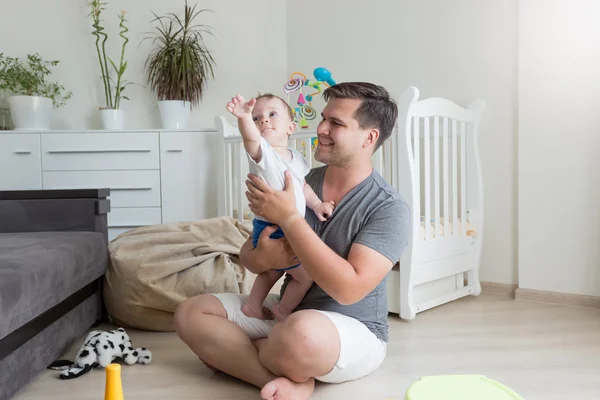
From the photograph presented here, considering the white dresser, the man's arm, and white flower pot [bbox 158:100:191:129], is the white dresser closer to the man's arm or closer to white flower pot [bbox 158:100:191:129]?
white flower pot [bbox 158:100:191:129]

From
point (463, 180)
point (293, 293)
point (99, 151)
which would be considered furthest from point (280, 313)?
point (99, 151)

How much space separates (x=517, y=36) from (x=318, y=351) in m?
2.08

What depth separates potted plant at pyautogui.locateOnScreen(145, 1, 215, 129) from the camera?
3.62m

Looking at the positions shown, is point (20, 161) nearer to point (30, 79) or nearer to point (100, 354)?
point (30, 79)

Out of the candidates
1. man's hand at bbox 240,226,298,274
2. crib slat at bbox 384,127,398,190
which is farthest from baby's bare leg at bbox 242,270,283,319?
crib slat at bbox 384,127,398,190

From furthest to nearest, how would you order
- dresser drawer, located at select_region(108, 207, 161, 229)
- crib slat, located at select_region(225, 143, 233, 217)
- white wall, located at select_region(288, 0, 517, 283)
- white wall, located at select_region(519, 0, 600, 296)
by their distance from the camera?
dresser drawer, located at select_region(108, 207, 161, 229)
crib slat, located at select_region(225, 143, 233, 217)
white wall, located at select_region(288, 0, 517, 283)
white wall, located at select_region(519, 0, 600, 296)

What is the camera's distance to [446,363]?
1.80 m

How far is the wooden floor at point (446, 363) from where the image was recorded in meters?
1.56

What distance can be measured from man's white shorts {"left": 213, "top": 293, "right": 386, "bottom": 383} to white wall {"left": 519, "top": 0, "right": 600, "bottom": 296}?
4.59ft

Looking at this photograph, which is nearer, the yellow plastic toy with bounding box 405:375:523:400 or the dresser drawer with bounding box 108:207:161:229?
the yellow plastic toy with bounding box 405:375:523:400

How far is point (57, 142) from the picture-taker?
3387 millimetres

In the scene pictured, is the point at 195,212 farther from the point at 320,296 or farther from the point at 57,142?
the point at 320,296

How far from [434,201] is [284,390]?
150 cm

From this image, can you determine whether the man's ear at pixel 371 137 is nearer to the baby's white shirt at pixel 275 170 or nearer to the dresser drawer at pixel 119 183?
the baby's white shirt at pixel 275 170
